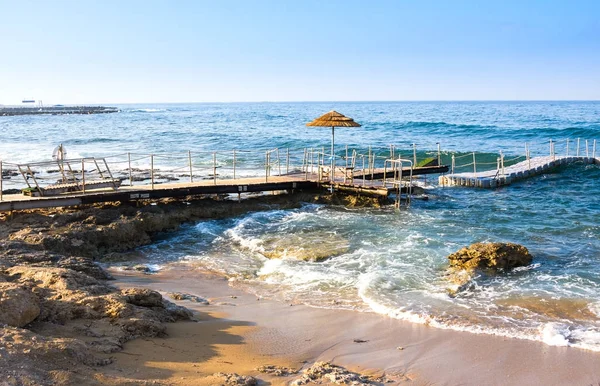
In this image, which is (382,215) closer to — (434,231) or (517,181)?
(434,231)

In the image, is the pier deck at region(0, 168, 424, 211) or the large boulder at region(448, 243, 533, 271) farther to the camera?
the pier deck at region(0, 168, 424, 211)

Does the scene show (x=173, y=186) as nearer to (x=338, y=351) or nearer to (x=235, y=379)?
(x=338, y=351)

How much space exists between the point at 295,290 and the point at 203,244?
4.42m

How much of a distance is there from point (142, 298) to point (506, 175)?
19219 mm

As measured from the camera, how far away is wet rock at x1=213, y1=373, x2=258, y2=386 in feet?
18.3

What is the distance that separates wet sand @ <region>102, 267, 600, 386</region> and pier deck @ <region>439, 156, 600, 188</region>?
15391mm

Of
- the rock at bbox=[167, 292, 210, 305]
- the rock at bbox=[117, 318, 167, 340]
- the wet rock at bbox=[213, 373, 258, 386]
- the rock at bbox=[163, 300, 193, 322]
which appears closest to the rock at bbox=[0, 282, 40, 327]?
the rock at bbox=[117, 318, 167, 340]

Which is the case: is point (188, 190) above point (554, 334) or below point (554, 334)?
above

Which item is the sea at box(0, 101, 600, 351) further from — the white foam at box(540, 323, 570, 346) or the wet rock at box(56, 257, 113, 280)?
the wet rock at box(56, 257, 113, 280)

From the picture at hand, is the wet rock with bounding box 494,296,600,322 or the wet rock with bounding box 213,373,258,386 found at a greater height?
the wet rock with bounding box 213,373,258,386

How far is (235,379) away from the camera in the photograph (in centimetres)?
566

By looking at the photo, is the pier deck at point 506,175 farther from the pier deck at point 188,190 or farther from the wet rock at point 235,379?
the wet rock at point 235,379

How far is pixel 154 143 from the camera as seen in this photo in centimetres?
4800

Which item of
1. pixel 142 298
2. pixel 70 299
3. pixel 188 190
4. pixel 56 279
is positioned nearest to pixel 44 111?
pixel 188 190
